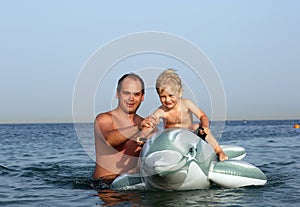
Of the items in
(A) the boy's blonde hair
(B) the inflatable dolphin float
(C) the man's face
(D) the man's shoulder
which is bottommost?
(B) the inflatable dolphin float

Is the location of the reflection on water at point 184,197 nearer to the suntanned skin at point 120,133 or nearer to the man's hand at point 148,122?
the suntanned skin at point 120,133

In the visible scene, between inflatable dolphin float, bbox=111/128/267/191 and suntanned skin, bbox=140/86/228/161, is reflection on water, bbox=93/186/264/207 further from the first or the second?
suntanned skin, bbox=140/86/228/161

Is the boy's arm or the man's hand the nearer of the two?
the man's hand

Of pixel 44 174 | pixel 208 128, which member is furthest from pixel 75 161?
pixel 208 128

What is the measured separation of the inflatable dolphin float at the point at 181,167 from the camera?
291 inches

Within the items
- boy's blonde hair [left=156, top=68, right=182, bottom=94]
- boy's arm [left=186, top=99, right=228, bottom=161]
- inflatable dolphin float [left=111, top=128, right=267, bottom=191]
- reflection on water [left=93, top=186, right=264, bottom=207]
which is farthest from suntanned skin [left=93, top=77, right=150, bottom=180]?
boy's arm [left=186, top=99, right=228, bottom=161]

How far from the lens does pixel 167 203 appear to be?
7.38 meters

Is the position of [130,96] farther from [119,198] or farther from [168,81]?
[119,198]

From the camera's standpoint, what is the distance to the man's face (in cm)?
844

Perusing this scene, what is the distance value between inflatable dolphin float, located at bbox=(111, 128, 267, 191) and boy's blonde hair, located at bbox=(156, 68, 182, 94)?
75cm

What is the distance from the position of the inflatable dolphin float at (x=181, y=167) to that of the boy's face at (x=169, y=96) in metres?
0.62

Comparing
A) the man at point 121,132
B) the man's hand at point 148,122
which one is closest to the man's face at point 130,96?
the man at point 121,132

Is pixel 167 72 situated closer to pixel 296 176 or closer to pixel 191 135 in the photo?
pixel 191 135

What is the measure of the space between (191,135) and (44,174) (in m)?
5.39
